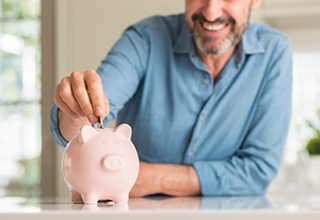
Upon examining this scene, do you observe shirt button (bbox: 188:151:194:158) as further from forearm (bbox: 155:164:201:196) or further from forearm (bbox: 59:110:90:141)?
forearm (bbox: 59:110:90:141)

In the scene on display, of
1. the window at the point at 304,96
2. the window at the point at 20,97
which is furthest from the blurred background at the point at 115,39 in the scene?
the window at the point at 20,97

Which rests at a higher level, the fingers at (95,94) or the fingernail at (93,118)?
the fingers at (95,94)

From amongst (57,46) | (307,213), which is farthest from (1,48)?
(307,213)

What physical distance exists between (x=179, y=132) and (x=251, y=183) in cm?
20

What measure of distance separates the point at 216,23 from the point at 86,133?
0.69 meters

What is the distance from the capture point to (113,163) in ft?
2.80

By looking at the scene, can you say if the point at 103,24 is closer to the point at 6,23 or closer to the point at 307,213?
the point at 6,23

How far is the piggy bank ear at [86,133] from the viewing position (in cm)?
87

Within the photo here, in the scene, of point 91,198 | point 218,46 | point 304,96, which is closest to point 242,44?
point 218,46

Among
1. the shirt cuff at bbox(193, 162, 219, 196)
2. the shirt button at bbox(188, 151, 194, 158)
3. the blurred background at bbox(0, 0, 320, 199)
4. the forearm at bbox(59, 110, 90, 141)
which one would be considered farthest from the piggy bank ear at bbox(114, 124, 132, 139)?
the blurred background at bbox(0, 0, 320, 199)

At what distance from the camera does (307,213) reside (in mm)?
712

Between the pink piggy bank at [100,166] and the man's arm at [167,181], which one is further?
the man's arm at [167,181]

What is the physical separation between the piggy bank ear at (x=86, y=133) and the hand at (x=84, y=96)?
1.5 inches

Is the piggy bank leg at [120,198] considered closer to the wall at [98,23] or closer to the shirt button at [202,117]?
the shirt button at [202,117]
